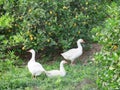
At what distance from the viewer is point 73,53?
32.3 feet

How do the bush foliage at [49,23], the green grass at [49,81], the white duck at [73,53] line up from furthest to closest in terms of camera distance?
the bush foliage at [49,23], the white duck at [73,53], the green grass at [49,81]

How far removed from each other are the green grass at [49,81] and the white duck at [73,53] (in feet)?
2.34

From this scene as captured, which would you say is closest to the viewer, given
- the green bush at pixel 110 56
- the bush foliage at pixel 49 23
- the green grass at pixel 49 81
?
the green bush at pixel 110 56

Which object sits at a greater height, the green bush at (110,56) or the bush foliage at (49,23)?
the bush foliage at (49,23)

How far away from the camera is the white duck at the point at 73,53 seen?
9836mm

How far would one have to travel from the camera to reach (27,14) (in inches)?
400

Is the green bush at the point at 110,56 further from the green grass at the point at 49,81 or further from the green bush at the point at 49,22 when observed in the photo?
the green bush at the point at 49,22

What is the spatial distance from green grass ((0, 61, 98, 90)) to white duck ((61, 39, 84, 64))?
71 centimetres

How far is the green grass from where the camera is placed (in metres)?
7.98

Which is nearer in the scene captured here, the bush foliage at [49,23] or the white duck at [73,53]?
the white duck at [73,53]

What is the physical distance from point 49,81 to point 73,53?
5.58 ft

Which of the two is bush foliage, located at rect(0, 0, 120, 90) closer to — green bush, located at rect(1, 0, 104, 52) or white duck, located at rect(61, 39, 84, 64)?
green bush, located at rect(1, 0, 104, 52)

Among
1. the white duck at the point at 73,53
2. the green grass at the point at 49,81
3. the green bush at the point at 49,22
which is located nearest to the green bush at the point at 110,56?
the green grass at the point at 49,81

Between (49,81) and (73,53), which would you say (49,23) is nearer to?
(73,53)
